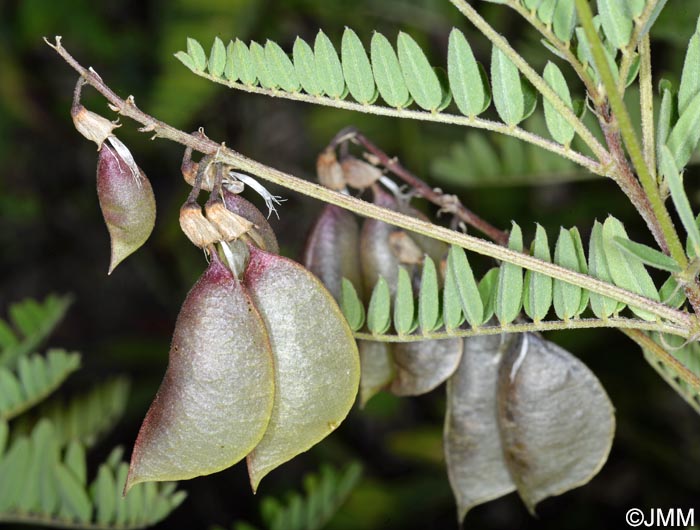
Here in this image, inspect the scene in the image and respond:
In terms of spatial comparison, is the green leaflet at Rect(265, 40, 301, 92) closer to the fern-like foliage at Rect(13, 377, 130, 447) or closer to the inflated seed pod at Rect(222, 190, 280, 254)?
the inflated seed pod at Rect(222, 190, 280, 254)

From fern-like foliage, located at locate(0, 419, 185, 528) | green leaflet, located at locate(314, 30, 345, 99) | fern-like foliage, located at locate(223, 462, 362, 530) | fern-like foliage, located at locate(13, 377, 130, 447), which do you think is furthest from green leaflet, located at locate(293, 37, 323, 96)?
fern-like foliage, located at locate(13, 377, 130, 447)

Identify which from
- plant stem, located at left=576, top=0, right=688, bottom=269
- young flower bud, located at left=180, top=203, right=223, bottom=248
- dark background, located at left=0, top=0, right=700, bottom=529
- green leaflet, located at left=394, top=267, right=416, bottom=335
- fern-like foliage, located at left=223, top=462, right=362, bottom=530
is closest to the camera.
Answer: plant stem, located at left=576, top=0, right=688, bottom=269

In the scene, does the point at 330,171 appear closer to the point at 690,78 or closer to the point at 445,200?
the point at 445,200

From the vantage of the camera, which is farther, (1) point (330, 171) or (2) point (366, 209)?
(1) point (330, 171)

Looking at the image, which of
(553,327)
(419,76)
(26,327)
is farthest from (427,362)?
(26,327)

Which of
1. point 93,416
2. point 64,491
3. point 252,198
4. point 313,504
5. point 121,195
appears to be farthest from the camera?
point 252,198

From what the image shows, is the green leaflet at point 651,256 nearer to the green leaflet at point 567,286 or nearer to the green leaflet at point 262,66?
the green leaflet at point 567,286

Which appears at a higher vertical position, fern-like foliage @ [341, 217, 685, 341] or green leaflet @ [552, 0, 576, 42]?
green leaflet @ [552, 0, 576, 42]
